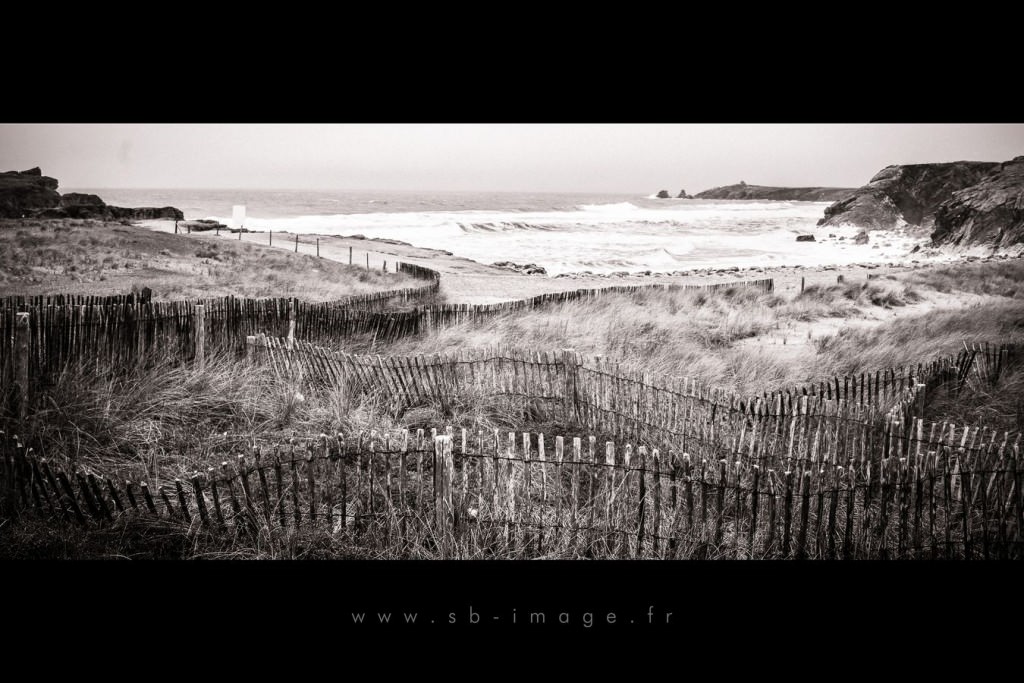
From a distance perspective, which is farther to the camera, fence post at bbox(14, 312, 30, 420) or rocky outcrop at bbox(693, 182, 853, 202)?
rocky outcrop at bbox(693, 182, 853, 202)

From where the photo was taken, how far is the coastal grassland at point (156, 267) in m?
10.3

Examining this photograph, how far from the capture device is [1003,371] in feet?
19.0

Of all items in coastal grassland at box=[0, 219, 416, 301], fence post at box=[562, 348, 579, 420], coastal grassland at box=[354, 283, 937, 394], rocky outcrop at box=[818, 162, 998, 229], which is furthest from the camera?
coastal grassland at box=[0, 219, 416, 301]

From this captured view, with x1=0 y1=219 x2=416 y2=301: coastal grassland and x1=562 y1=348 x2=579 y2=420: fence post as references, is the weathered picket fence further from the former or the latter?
x1=0 y1=219 x2=416 y2=301: coastal grassland

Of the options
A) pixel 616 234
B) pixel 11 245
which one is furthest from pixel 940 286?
pixel 11 245

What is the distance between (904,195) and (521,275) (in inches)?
185

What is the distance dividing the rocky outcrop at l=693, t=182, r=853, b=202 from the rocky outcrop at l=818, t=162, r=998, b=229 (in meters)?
0.17

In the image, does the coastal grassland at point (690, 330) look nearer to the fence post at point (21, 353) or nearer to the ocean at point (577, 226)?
the ocean at point (577, 226)

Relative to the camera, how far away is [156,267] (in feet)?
38.5

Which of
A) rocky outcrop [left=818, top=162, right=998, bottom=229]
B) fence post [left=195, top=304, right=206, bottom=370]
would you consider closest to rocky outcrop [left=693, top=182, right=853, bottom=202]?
rocky outcrop [left=818, top=162, right=998, bottom=229]

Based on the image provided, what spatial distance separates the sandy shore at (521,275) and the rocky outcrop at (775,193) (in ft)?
6.12

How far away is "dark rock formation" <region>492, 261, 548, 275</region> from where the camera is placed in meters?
9.02

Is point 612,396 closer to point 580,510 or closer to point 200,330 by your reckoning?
point 580,510

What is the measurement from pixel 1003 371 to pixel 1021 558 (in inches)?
118
